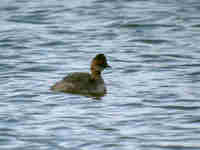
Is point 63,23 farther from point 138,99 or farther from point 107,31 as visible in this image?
point 138,99

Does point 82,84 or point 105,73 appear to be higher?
point 82,84

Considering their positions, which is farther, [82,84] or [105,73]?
[105,73]

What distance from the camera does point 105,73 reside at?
53.9 feet

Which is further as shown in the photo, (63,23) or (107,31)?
(63,23)

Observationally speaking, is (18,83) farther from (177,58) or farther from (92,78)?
Result: (177,58)

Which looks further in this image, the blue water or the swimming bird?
the swimming bird

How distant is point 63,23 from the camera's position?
22.2 m

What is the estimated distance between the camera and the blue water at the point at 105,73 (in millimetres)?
11180

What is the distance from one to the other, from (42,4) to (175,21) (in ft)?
17.8

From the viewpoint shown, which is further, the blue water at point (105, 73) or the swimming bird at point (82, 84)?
the swimming bird at point (82, 84)

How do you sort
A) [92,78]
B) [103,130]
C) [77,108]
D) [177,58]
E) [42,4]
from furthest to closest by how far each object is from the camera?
[42,4] < [177,58] < [92,78] < [77,108] < [103,130]

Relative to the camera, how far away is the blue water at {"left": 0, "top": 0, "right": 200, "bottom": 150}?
11.2 metres

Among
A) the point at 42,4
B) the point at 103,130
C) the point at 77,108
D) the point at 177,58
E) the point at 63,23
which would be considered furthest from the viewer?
the point at 42,4

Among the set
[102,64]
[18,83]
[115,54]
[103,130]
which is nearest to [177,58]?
[115,54]
